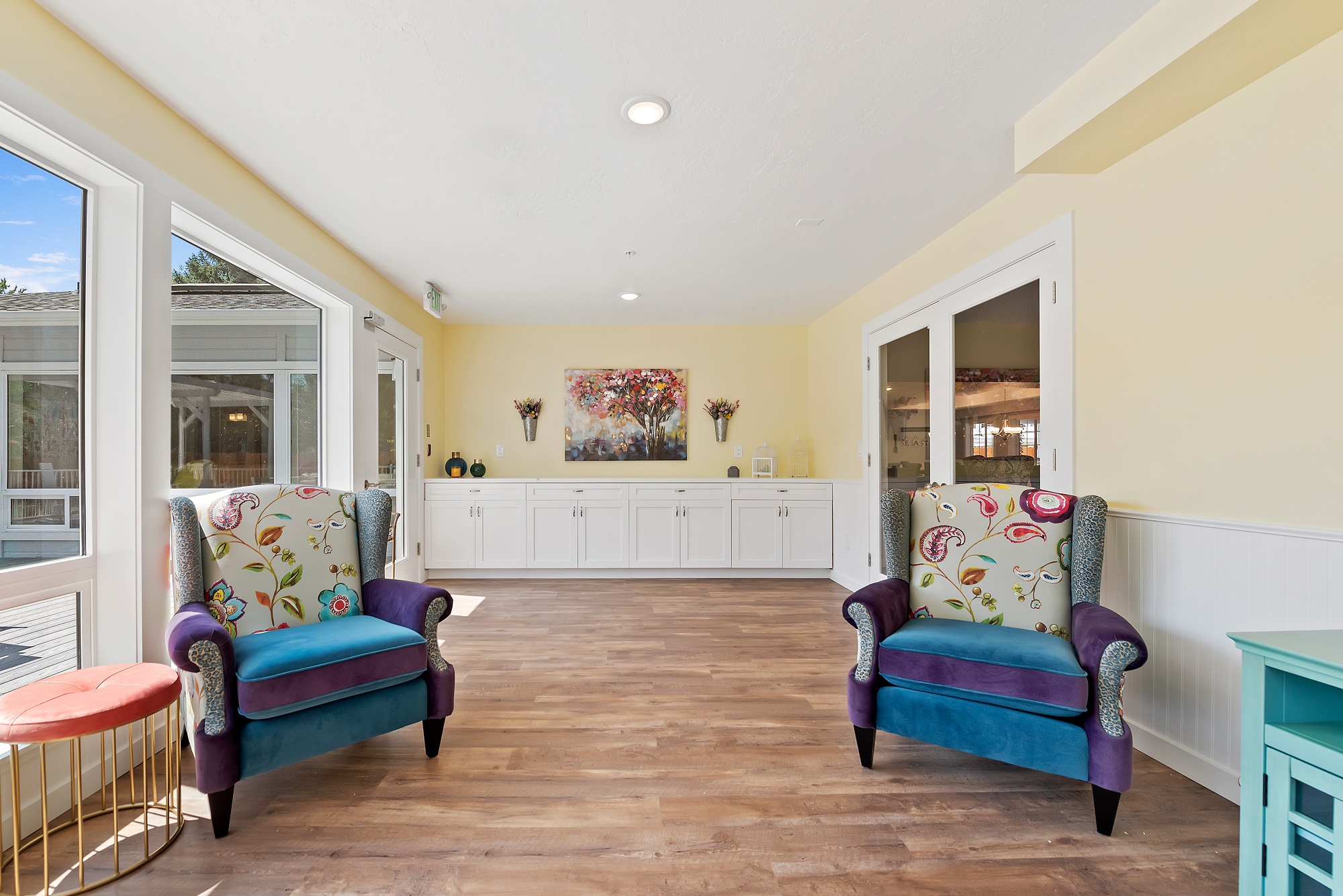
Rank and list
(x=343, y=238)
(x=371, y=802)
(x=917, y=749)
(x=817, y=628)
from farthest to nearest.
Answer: (x=817, y=628) < (x=343, y=238) < (x=917, y=749) < (x=371, y=802)

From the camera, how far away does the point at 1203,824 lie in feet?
5.87

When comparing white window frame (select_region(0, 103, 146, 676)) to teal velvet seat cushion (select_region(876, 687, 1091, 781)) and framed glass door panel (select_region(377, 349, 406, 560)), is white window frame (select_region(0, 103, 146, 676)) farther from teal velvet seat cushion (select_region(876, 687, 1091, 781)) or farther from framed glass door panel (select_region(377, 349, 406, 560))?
teal velvet seat cushion (select_region(876, 687, 1091, 781))

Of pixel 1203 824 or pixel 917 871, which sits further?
pixel 1203 824

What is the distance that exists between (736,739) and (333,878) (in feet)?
4.38

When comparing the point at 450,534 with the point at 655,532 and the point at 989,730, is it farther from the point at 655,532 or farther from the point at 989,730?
the point at 989,730

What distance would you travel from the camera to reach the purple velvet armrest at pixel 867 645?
2.09m

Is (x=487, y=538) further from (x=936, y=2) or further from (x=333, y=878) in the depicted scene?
(x=936, y=2)

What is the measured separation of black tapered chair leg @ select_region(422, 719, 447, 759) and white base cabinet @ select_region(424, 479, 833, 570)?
3108 millimetres

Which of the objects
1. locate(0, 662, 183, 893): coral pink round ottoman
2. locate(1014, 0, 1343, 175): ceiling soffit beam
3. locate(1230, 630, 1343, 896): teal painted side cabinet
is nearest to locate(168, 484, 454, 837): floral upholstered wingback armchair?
locate(0, 662, 183, 893): coral pink round ottoman

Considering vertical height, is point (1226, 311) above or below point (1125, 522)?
above

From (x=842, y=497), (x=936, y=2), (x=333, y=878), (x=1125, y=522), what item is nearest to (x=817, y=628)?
(x=842, y=497)

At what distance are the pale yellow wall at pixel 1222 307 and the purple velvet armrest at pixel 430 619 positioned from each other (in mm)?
2558

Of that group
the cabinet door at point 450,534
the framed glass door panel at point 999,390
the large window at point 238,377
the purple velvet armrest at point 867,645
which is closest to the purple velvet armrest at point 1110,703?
the purple velvet armrest at point 867,645

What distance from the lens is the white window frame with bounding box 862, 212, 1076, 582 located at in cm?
260
